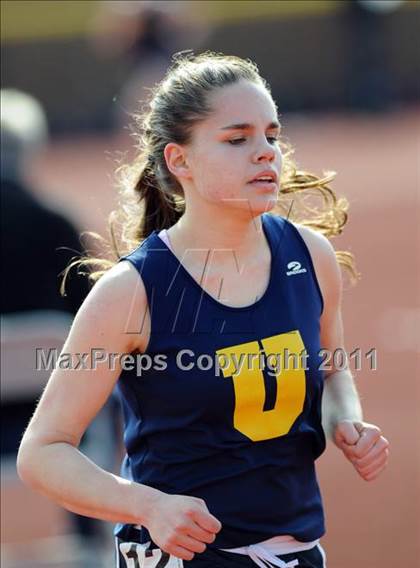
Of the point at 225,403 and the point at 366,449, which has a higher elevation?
the point at 225,403

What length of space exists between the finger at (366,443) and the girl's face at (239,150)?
0.58 metres

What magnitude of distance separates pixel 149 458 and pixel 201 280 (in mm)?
433

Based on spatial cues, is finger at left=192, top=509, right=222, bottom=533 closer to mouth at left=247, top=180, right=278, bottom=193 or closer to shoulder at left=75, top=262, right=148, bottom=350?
shoulder at left=75, top=262, right=148, bottom=350

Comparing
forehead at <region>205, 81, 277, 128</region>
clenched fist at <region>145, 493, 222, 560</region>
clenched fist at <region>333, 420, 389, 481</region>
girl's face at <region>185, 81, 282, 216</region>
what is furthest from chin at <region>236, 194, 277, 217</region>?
clenched fist at <region>145, 493, 222, 560</region>

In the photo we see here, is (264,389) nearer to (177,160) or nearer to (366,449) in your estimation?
(366,449)

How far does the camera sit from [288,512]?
9.41ft

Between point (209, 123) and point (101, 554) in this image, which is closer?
point (209, 123)

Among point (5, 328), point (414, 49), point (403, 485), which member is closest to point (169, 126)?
point (5, 328)

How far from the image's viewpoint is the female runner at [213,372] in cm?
276

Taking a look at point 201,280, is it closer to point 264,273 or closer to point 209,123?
point 264,273

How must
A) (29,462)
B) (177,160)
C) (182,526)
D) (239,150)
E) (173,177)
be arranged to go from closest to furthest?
(182,526) → (29,462) → (239,150) → (177,160) → (173,177)

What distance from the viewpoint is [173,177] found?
10.2 ft

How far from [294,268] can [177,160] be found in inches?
15.3

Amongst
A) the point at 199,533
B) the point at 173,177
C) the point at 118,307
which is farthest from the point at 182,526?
the point at 173,177
